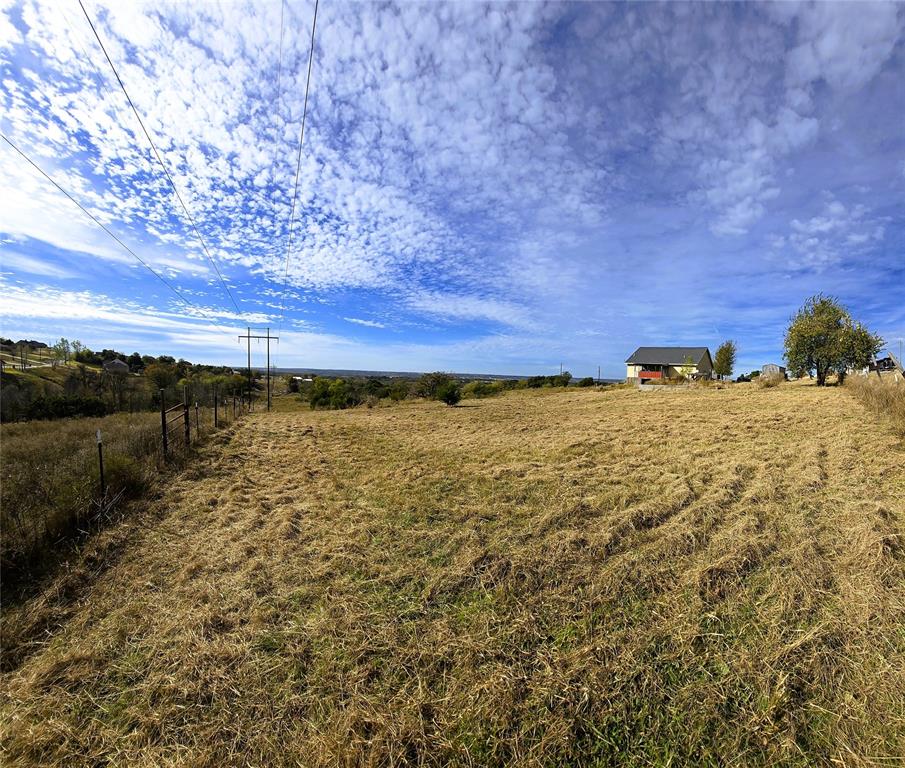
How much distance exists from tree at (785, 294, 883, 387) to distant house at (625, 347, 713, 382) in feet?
76.9

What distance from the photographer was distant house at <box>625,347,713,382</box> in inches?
2095

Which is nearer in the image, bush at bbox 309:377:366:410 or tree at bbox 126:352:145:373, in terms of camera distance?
bush at bbox 309:377:366:410

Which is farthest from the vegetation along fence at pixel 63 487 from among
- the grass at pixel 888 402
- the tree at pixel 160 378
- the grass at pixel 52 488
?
the tree at pixel 160 378

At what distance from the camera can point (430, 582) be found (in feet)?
13.3

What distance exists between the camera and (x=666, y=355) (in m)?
57.2

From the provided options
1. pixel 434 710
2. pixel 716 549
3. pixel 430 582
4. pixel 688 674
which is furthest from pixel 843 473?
pixel 434 710

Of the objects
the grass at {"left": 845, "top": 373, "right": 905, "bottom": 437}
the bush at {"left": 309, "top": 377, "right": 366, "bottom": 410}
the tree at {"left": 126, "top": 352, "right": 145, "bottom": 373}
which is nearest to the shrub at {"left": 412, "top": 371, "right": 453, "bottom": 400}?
the bush at {"left": 309, "top": 377, "right": 366, "bottom": 410}

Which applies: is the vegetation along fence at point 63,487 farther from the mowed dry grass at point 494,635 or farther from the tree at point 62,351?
the tree at point 62,351

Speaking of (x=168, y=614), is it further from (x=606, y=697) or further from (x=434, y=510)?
(x=606, y=697)

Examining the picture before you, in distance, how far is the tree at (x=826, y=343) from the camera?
25.0m

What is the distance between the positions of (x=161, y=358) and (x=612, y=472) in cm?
8617

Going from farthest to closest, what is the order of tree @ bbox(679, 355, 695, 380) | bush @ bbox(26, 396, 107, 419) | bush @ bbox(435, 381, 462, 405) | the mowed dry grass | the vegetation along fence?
tree @ bbox(679, 355, 695, 380) → bush @ bbox(435, 381, 462, 405) → bush @ bbox(26, 396, 107, 419) → the vegetation along fence → the mowed dry grass

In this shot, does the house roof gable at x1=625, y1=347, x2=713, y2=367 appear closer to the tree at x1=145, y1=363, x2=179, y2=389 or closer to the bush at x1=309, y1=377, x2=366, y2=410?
the bush at x1=309, y1=377, x2=366, y2=410

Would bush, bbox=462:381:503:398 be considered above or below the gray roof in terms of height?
below
